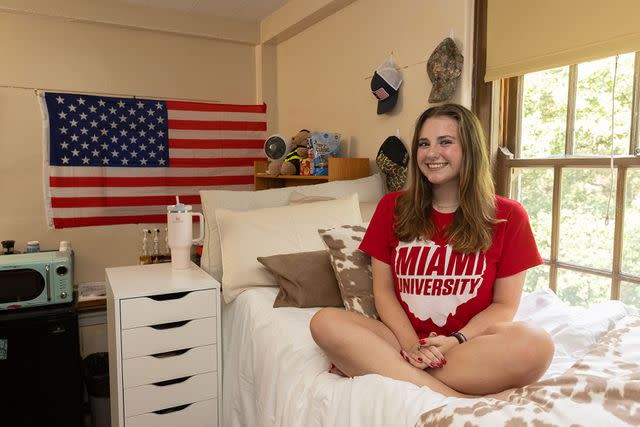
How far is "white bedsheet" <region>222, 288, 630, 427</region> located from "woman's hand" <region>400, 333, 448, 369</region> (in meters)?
0.11

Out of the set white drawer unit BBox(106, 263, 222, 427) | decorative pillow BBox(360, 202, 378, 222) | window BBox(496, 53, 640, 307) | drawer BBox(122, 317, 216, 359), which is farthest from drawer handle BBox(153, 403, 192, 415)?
window BBox(496, 53, 640, 307)

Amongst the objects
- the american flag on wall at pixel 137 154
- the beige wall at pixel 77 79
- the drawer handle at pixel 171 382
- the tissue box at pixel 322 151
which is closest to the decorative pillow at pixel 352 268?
the drawer handle at pixel 171 382

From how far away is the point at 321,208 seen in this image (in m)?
2.06

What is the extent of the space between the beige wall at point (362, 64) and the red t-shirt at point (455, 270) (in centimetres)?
96

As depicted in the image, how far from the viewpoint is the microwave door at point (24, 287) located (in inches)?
81.3

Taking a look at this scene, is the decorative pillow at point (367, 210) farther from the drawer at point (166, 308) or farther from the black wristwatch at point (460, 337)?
the black wristwatch at point (460, 337)

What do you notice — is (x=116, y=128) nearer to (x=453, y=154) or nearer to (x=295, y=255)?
(x=295, y=255)

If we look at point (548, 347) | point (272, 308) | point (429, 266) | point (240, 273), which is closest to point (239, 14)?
point (240, 273)

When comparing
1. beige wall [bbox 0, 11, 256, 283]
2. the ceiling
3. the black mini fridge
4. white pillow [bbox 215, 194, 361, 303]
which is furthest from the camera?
the ceiling

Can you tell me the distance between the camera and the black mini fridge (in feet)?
6.66

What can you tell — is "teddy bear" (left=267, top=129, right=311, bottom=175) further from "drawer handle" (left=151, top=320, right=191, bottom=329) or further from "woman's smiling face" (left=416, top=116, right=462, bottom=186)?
"woman's smiling face" (left=416, top=116, right=462, bottom=186)

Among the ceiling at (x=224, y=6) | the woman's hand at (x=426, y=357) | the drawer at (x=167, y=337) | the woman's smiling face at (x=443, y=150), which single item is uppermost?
the ceiling at (x=224, y=6)

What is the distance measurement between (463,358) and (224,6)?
121 inches

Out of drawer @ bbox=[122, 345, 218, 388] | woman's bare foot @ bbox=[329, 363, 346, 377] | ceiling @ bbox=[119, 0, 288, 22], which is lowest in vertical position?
drawer @ bbox=[122, 345, 218, 388]
